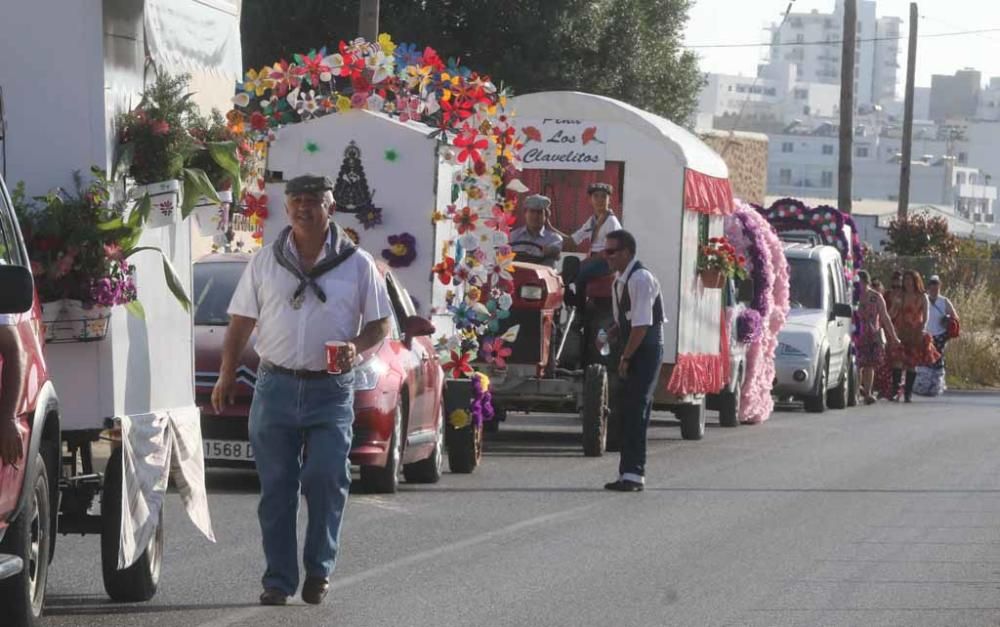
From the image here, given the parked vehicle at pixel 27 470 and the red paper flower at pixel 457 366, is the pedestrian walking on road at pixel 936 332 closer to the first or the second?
the red paper flower at pixel 457 366

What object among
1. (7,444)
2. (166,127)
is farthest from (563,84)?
(7,444)

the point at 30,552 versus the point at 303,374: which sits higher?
the point at 303,374

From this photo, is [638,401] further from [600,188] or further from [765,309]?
[765,309]

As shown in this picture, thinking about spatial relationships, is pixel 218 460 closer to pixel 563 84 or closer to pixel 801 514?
pixel 801 514

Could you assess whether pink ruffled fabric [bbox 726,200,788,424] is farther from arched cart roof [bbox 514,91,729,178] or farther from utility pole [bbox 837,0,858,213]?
utility pole [bbox 837,0,858,213]

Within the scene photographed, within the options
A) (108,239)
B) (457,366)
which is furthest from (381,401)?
(108,239)

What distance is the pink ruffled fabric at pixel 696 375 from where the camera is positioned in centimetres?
1997

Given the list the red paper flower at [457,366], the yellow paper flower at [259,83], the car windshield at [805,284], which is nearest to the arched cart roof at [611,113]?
the yellow paper flower at [259,83]

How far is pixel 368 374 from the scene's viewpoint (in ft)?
44.9

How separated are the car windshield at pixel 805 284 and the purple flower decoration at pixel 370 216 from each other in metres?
12.0

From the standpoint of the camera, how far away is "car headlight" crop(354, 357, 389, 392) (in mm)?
13609

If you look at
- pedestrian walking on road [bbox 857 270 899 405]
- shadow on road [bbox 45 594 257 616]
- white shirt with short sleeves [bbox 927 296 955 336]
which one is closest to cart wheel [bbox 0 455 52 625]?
shadow on road [bbox 45 594 257 616]

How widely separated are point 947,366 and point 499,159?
23.3 meters

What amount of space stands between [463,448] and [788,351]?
38.6 feet
